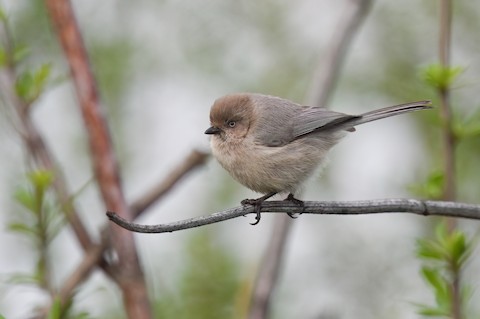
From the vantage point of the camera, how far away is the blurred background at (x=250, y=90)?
448 centimetres

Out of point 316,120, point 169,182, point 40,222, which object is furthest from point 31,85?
point 316,120

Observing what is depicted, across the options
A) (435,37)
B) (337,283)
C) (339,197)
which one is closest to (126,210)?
(337,283)

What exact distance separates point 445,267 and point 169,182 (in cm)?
118

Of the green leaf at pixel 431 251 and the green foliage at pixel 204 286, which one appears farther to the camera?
the green foliage at pixel 204 286

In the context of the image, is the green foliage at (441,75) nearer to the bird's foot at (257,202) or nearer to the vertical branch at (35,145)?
the bird's foot at (257,202)

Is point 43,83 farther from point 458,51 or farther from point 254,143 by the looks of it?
point 458,51

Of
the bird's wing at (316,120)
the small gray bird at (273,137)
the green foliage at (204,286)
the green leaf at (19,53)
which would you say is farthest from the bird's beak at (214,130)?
the green leaf at (19,53)

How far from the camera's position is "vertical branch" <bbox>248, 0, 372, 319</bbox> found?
316 centimetres

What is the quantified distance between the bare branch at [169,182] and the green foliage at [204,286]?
2.85 feet

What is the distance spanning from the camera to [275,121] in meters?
3.55

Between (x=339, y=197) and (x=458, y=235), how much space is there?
263 cm

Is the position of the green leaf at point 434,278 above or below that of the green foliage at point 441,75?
below

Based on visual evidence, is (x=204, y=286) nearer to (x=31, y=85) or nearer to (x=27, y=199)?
(x=27, y=199)

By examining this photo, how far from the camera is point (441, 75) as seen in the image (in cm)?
262
